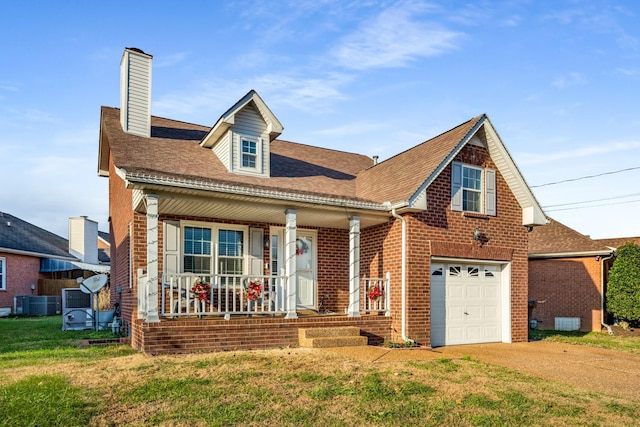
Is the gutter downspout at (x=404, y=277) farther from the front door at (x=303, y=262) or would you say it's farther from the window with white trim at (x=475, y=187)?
the front door at (x=303, y=262)

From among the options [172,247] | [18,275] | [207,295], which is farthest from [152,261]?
[18,275]

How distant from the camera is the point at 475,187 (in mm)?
13359

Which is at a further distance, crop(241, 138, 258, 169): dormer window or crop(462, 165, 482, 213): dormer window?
crop(241, 138, 258, 169): dormer window

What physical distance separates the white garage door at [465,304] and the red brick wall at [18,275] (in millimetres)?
22099

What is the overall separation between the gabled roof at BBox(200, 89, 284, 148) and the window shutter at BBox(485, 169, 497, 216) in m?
5.77

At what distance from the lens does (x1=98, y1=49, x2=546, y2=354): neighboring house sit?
1094 cm

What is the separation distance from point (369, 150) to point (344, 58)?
25.2ft

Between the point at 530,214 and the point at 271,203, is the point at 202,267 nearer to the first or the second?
the point at 271,203

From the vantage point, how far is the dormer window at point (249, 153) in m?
13.4

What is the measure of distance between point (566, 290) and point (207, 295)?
539 inches

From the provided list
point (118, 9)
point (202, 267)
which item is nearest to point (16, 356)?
point (202, 267)

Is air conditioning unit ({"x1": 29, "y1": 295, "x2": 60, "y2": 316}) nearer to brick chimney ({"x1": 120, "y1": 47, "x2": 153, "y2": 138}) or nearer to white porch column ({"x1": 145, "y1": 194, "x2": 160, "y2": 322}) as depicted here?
brick chimney ({"x1": 120, "y1": 47, "x2": 153, "y2": 138})

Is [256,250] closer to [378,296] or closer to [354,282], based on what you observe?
[354,282]

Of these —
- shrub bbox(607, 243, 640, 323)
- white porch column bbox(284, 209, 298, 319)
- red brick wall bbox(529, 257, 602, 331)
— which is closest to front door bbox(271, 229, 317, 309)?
white porch column bbox(284, 209, 298, 319)
